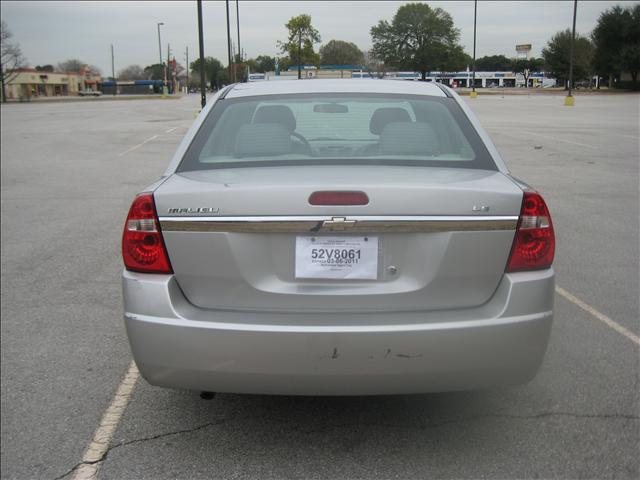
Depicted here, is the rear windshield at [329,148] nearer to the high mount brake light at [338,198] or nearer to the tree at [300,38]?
the high mount brake light at [338,198]

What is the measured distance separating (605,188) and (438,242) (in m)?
9.46

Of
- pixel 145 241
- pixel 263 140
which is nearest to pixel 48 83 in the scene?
pixel 263 140

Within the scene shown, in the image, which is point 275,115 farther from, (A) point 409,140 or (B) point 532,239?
(B) point 532,239

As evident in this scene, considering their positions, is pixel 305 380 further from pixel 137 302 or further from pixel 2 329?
pixel 2 329

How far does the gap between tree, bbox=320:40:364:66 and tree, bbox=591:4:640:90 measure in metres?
59.1

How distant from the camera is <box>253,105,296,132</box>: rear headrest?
154 inches

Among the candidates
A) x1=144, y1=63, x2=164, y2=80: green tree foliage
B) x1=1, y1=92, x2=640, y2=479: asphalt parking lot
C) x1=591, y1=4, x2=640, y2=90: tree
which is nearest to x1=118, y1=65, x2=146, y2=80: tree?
x1=144, y1=63, x2=164, y2=80: green tree foliage

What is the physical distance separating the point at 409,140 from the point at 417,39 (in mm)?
124224

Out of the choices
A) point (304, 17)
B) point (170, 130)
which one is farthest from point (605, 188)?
point (304, 17)

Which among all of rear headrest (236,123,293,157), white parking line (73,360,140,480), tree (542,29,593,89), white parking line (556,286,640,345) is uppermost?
tree (542,29,593,89)

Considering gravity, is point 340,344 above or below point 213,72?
below

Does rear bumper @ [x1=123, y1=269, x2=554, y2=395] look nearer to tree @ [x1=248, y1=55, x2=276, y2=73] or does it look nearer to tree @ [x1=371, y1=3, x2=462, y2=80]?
tree @ [x1=371, y1=3, x2=462, y2=80]

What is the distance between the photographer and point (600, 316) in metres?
4.90

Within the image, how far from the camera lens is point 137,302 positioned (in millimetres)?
2787
